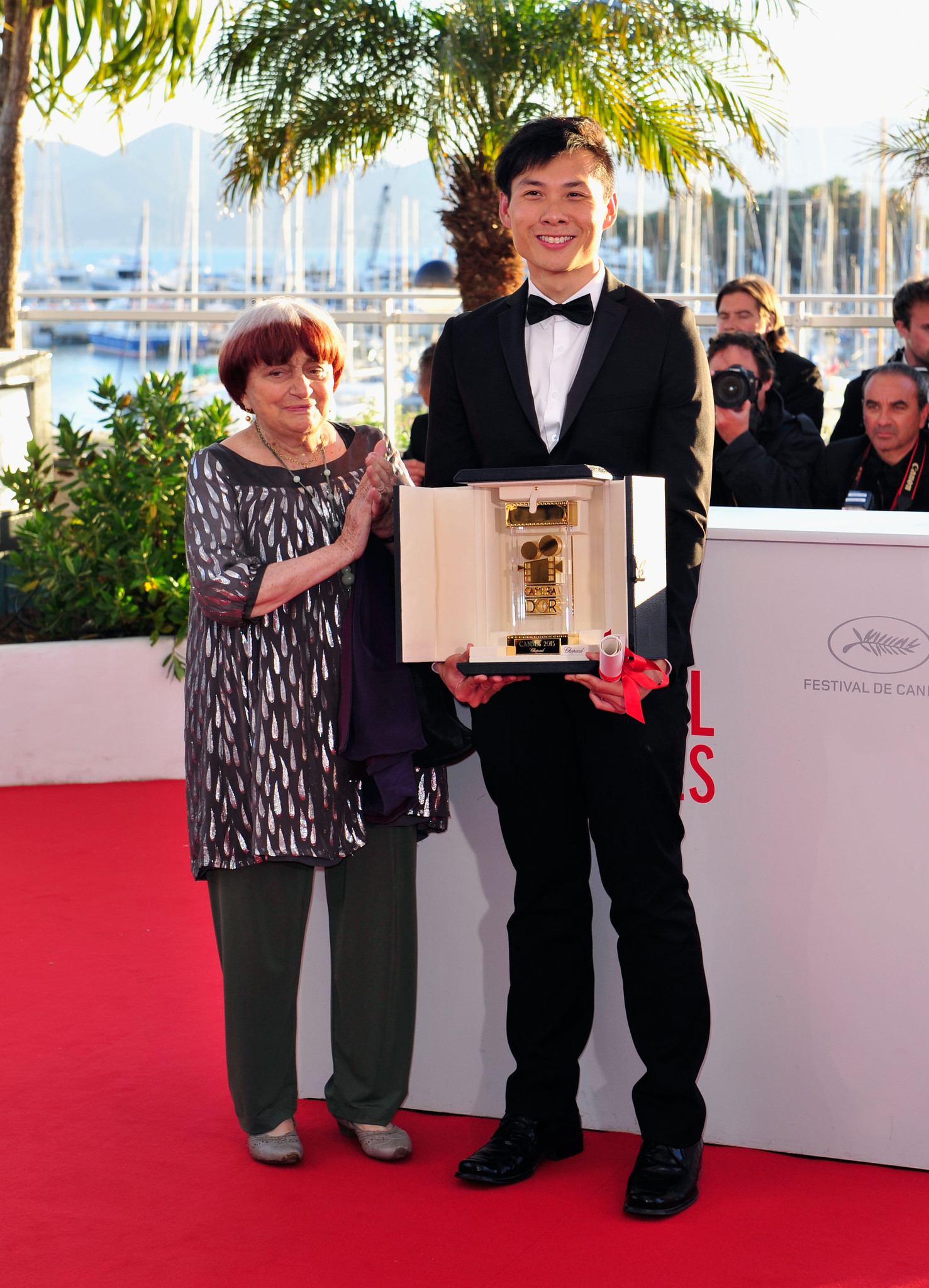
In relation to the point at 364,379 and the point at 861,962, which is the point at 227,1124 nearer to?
the point at 861,962

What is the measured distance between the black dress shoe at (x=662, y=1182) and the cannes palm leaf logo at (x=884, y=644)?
0.97 m

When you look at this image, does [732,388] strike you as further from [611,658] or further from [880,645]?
[611,658]

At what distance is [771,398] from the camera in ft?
12.7

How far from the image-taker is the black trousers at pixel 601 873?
7.70ft

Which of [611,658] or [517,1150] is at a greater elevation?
[611,658]

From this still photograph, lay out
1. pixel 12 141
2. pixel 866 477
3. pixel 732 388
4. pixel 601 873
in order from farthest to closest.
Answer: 1. pixel 12 141
2. pixel 866 477
3. pixel 732 388
4. pixel 601 873

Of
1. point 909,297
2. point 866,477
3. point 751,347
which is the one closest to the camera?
Answer: point 866,477

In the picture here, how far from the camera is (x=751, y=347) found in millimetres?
3879

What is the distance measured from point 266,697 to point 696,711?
2.72 feet

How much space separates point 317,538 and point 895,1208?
1624 mm

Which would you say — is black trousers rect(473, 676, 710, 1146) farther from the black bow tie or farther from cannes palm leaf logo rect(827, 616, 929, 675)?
the black bow tie

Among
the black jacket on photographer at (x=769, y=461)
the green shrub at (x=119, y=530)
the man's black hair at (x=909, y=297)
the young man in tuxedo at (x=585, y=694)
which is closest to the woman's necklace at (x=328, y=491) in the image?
the young man in tuxedo at (x=585, y=694)

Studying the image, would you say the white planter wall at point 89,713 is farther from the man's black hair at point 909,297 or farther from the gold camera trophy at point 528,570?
the gold camera trophy at point 528,570

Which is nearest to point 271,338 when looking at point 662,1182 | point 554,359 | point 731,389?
point 554,359
